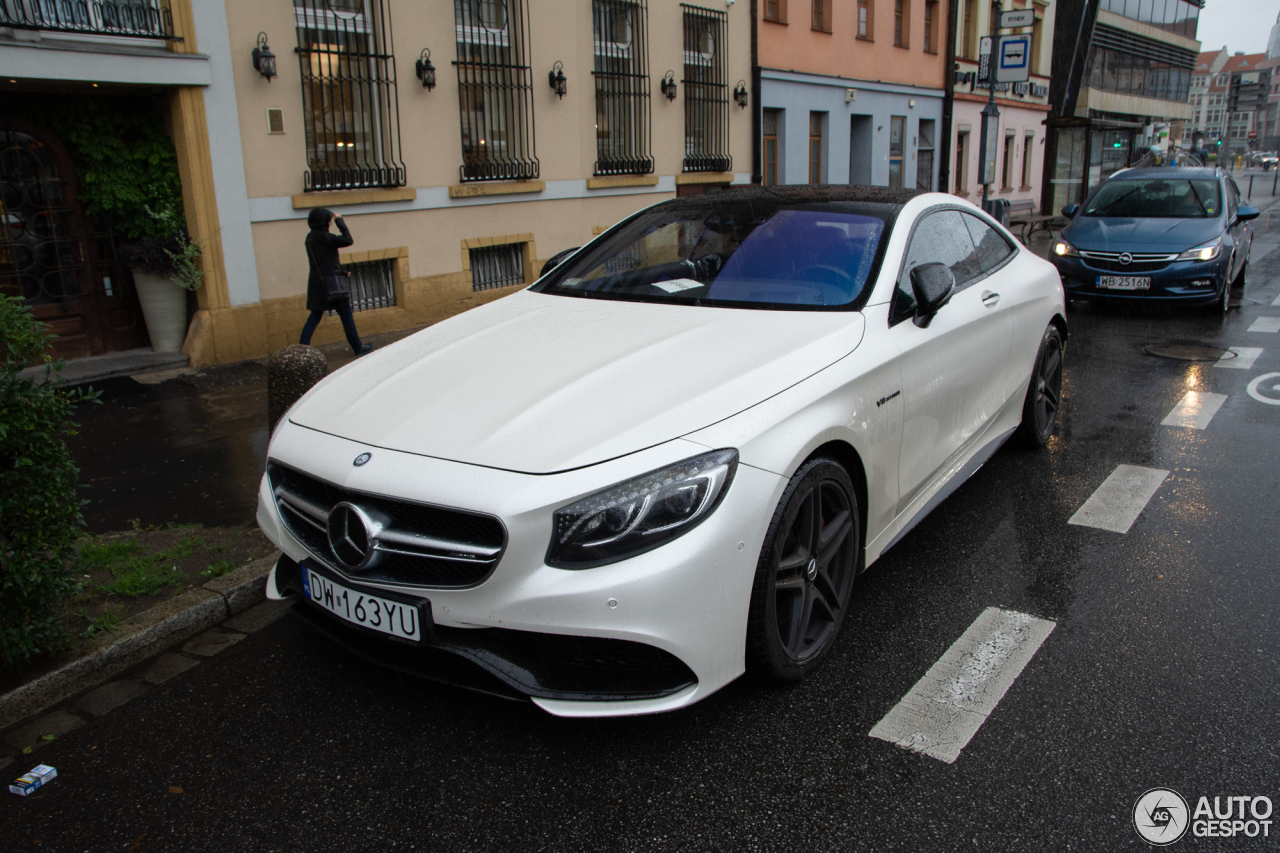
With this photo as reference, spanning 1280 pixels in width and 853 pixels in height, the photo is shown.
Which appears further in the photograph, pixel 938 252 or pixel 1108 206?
pixel 1108 206

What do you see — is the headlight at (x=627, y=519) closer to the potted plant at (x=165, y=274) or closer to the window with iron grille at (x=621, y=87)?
the potted plant at (x=165, y=274)

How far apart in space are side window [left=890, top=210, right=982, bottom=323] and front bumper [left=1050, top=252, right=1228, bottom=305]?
631cm

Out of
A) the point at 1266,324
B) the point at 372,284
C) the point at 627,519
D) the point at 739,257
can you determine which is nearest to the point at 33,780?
the point at 627,519

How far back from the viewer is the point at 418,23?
10.6m

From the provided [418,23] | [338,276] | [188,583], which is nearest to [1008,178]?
[418,23]

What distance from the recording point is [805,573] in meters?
3.03

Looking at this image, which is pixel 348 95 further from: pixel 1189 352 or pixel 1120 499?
pixel 1189 352

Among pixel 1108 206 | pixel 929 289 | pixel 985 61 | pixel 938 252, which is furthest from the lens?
pixel 985 61

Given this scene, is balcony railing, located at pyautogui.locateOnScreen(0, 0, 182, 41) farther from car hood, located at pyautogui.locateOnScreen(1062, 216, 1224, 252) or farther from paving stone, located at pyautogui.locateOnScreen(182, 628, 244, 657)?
car hood, located at pyautogui.locateOnScreen(1062, 216, 1224, 252)

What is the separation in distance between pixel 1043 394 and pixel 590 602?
4.21 meters

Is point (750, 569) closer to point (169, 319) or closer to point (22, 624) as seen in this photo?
point (22, 624)

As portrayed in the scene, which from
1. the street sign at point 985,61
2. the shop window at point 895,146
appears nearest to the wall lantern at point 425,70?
the street sign at point 985,61

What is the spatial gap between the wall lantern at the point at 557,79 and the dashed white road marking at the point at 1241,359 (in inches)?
330

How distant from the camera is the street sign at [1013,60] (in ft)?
50.5
